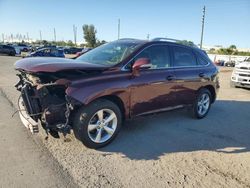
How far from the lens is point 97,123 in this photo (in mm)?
4113

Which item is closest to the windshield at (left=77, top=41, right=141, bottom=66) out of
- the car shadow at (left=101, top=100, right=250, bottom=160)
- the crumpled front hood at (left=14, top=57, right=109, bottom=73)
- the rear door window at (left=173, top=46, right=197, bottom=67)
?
the crumpled front hood at (left=14, top=57, right=109, bottom=73)

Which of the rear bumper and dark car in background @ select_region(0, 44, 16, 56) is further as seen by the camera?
dark car in background @ select_region(0, 44, 16, 56)

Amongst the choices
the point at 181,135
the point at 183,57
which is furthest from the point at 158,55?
the point at 181,135

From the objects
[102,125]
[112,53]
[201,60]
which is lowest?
[102,125]

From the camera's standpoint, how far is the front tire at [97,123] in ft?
12.6

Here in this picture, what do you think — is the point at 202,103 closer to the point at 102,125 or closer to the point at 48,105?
the point at 102,125

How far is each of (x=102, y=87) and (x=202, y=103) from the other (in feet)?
10.8

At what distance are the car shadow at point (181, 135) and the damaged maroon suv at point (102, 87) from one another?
44 cm

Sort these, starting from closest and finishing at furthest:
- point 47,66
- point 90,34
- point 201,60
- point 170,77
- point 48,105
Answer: point 47,66, point 48,105, point 170,77, point 201,60, point 90,34

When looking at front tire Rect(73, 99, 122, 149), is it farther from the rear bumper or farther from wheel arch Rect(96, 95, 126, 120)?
the rear bumper

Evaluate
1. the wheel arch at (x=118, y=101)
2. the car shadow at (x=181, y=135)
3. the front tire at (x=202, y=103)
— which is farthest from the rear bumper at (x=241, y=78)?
the wheel arch at (x=118, y=101)

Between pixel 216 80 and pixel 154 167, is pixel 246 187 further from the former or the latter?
pixel 216 80

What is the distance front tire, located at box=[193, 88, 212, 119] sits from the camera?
6.11 meters

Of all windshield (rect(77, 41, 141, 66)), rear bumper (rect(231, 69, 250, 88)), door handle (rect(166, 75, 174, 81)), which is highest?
windshield (rect(77, 41, 141, 66))
